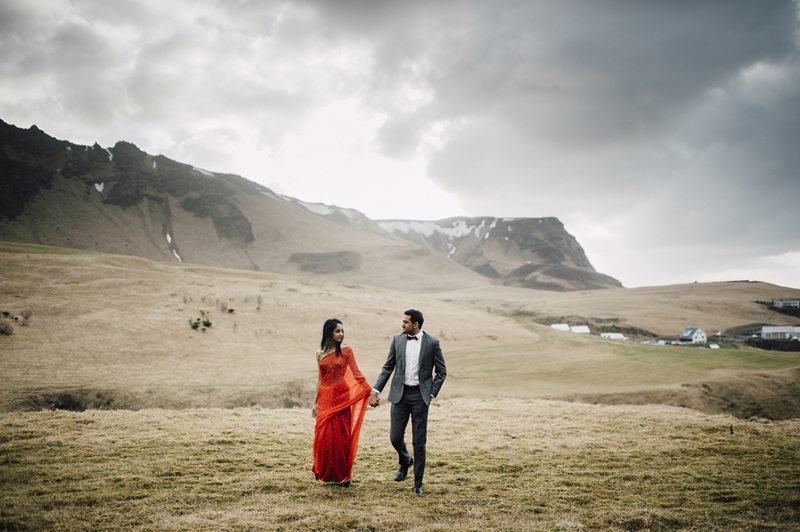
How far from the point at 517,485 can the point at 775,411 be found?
29.6m

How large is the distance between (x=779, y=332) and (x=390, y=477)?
11100cm

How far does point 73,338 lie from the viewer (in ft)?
99.3

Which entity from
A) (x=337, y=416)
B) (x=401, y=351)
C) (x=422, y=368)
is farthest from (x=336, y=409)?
(x=422, y=368)

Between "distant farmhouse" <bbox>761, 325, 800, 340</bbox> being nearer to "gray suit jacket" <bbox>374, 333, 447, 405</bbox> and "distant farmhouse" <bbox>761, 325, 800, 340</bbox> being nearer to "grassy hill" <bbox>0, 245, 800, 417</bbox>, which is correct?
"grassy hill" <bbox>0, 245, 800, 417</bbox>

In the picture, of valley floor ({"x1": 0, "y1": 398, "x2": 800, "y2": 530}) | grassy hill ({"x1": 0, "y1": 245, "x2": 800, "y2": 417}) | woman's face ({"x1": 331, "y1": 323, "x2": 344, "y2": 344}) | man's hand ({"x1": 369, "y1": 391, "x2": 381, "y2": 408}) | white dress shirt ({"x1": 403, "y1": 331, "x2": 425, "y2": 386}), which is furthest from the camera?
grassy hill ({"x1": 0, "y1": 245, "x2": 800, "y2": 417})

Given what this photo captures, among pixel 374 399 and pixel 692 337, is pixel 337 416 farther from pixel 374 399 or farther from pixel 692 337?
pixel 692 337

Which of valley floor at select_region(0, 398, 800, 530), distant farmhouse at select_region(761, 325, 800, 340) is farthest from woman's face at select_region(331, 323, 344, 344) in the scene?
distant farmhouse at select_region(761, 325, 800, 340)

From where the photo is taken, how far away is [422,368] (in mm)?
8406

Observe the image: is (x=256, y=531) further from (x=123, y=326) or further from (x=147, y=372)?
(x=123, y=326)

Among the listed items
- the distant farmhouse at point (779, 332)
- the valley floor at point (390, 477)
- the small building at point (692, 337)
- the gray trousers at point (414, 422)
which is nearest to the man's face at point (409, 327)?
the gray trousers at point (414, 422)

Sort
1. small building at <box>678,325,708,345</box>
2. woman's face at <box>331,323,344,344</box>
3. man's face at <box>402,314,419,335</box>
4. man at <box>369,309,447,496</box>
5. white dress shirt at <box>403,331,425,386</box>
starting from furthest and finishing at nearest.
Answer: small building at <box>678,325,708,345</box>, woman's face at <box>331,323,344,344</box>, man's face at <box>402,314,419,335</box>, white dress shirt at <box>403,331,425,386</box>, man at <box>369,309,447,496</box>

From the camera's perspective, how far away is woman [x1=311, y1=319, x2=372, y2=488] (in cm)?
850

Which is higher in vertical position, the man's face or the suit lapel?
the man's face

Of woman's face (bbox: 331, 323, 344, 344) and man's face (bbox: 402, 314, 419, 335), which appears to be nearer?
man's face (bbox: 402, 314, 419, 335)
